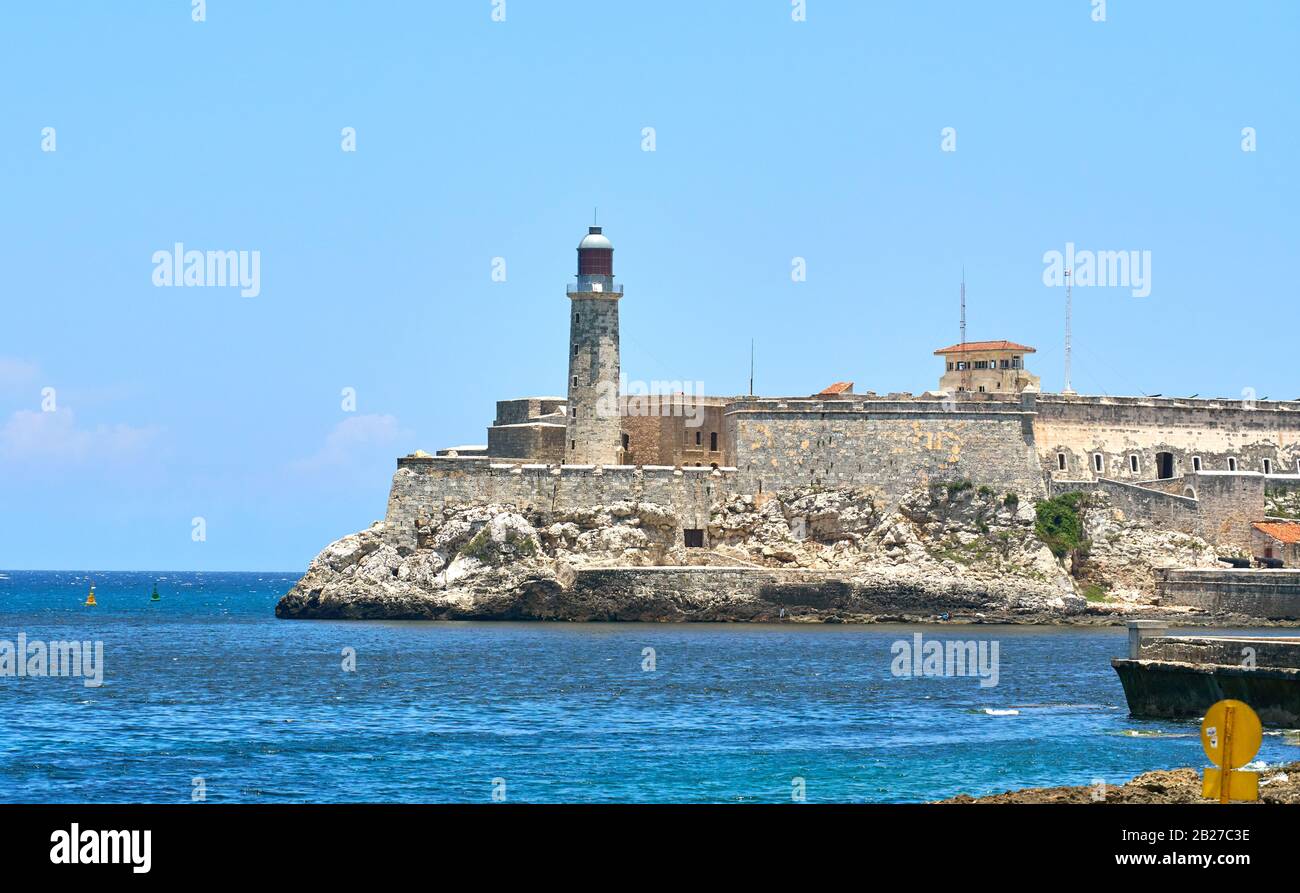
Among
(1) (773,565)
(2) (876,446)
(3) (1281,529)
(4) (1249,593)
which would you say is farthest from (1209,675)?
(3) (1281,529)

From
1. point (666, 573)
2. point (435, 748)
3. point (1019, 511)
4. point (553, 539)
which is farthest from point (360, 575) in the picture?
point (435, 748)

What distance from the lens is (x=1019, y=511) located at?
54.0 metres

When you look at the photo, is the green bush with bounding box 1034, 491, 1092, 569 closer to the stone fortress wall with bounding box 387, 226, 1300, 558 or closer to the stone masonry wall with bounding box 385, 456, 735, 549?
the stone fortress wall with bounding box 387, 226, 1300, 558

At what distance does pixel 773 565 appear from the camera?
5312 cm

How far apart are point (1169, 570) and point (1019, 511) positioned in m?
4.57

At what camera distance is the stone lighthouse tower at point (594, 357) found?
53562 millimetres

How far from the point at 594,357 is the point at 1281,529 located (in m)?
21.2

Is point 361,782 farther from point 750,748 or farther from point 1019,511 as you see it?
point 1019,511

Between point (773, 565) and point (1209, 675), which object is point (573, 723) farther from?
point (773, 565)

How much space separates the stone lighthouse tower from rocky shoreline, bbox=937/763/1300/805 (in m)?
36.4

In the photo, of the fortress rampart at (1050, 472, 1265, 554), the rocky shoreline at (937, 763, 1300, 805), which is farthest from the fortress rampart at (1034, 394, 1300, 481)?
the rocky shoreline at (937, 763, 1300, 805)

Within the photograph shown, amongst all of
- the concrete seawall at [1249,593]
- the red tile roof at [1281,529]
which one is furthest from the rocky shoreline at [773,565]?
the red tile roof at [1281,529]

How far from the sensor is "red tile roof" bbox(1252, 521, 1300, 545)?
54344mm

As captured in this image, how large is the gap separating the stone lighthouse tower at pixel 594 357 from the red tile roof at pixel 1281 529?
19.5 m
